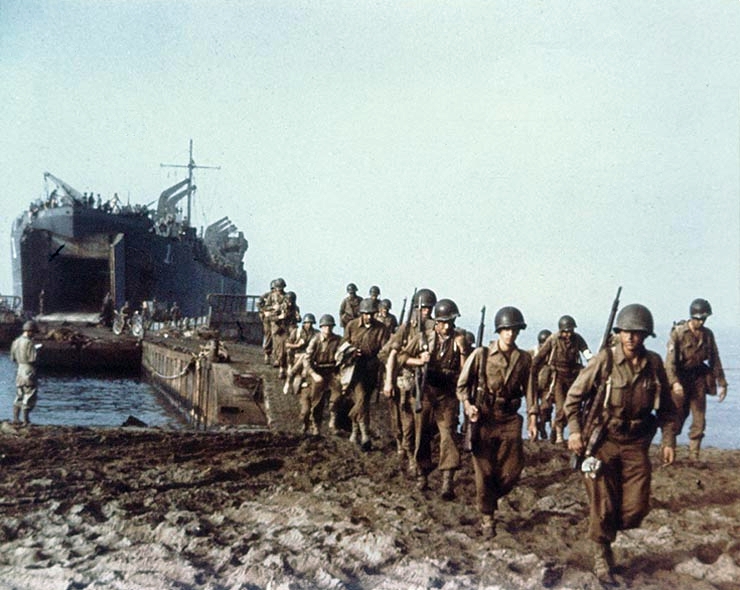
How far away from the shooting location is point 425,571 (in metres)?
4.83

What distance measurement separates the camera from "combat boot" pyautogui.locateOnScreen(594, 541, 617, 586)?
4754 millimetres

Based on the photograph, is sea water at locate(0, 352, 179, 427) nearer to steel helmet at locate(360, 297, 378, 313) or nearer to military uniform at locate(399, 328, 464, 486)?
steel helmet at locate(360, 297, 378, 313)

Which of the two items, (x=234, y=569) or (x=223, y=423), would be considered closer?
(x=234, y=569)

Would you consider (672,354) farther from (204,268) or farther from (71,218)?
(204,268)

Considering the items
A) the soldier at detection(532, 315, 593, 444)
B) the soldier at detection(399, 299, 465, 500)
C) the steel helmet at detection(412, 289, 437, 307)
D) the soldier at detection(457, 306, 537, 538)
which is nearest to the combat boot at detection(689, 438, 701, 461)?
the soldier at detection(532, 315, 593, 444)

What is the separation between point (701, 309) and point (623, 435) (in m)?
4.68

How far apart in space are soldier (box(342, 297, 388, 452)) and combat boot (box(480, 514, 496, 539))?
12.9ft

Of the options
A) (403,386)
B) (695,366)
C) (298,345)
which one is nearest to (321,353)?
(298,345)

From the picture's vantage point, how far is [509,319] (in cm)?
593

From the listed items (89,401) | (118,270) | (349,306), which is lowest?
(89,401)

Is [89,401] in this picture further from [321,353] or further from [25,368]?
[321,353]

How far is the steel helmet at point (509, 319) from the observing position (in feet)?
19.4

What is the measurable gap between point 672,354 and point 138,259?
1260 inches

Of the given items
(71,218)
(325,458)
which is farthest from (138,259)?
(325,458)
